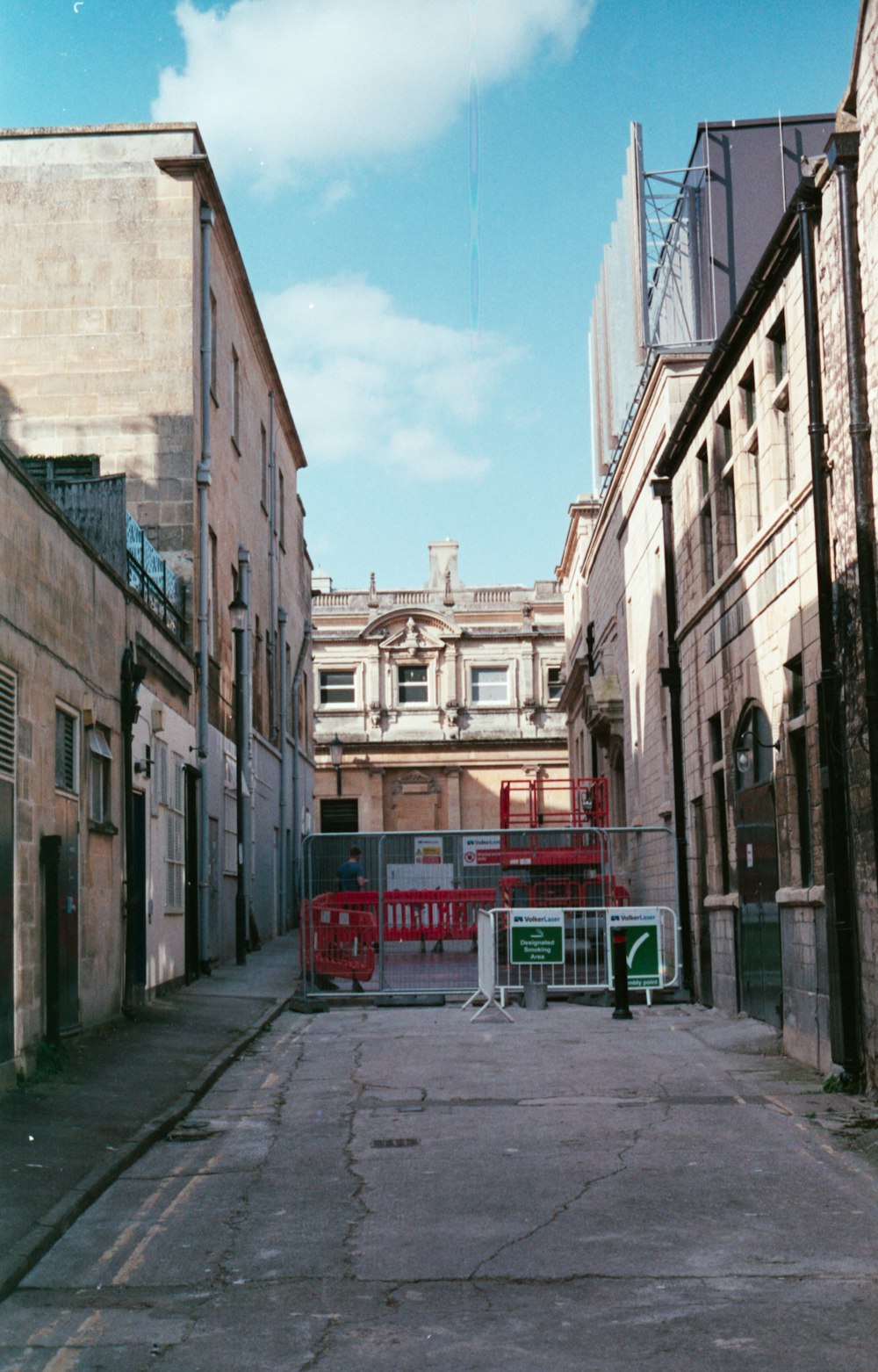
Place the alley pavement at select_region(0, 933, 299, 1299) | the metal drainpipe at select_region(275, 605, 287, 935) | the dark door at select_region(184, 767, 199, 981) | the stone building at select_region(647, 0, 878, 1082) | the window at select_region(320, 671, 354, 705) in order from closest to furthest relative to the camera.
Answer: the alley pavement at select_region(0, 933, 299, 1299), the stone building at select_region(647, 0, 878, 1082), the dark door at select_region(184, 767, 199, 981), the metal drainpipe at select_region(275, 605, 287, 935), the window at select_region(320, 671, 354, 705)

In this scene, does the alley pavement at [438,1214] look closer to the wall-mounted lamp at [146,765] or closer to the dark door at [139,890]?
the dark door at [139,890]

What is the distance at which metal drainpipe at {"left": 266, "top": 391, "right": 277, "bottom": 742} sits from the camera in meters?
31.1

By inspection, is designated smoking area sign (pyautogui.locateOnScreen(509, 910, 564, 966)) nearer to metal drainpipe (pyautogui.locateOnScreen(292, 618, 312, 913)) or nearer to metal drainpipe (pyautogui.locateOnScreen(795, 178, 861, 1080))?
metal drainpipe (pyautogui.locateOnScreen(795, 178, 861, 1080))

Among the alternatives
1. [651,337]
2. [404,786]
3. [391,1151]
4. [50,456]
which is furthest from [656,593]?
[404,786]

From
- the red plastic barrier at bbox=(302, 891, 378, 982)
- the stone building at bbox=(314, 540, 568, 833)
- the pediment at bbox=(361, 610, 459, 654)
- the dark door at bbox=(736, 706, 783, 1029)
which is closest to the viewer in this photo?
the dark door at bbox=(736, 706, 783, 1029)

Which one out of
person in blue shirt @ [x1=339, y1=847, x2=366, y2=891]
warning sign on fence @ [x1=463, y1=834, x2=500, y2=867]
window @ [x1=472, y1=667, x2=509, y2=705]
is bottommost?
person in blue shirt @ [x1=339, y1=847, x2=366, y2=891]

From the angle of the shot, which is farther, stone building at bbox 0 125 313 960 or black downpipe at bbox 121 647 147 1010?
stone building at bbox 0 125 313 960

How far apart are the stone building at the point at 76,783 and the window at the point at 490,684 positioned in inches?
1453

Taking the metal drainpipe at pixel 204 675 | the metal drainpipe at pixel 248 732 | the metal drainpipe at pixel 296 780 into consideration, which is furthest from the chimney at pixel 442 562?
the metal drainpipe at pixel 204 675

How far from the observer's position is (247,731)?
86.7 ft

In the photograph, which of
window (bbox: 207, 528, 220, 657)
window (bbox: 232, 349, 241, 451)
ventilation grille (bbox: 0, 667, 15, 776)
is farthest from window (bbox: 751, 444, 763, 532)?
window (bbox: 232, 349, 241, 451)

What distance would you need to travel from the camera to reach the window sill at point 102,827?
13789 mm

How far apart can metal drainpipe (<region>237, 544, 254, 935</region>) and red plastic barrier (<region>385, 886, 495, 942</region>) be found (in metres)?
6.16

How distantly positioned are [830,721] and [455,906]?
9.43m
